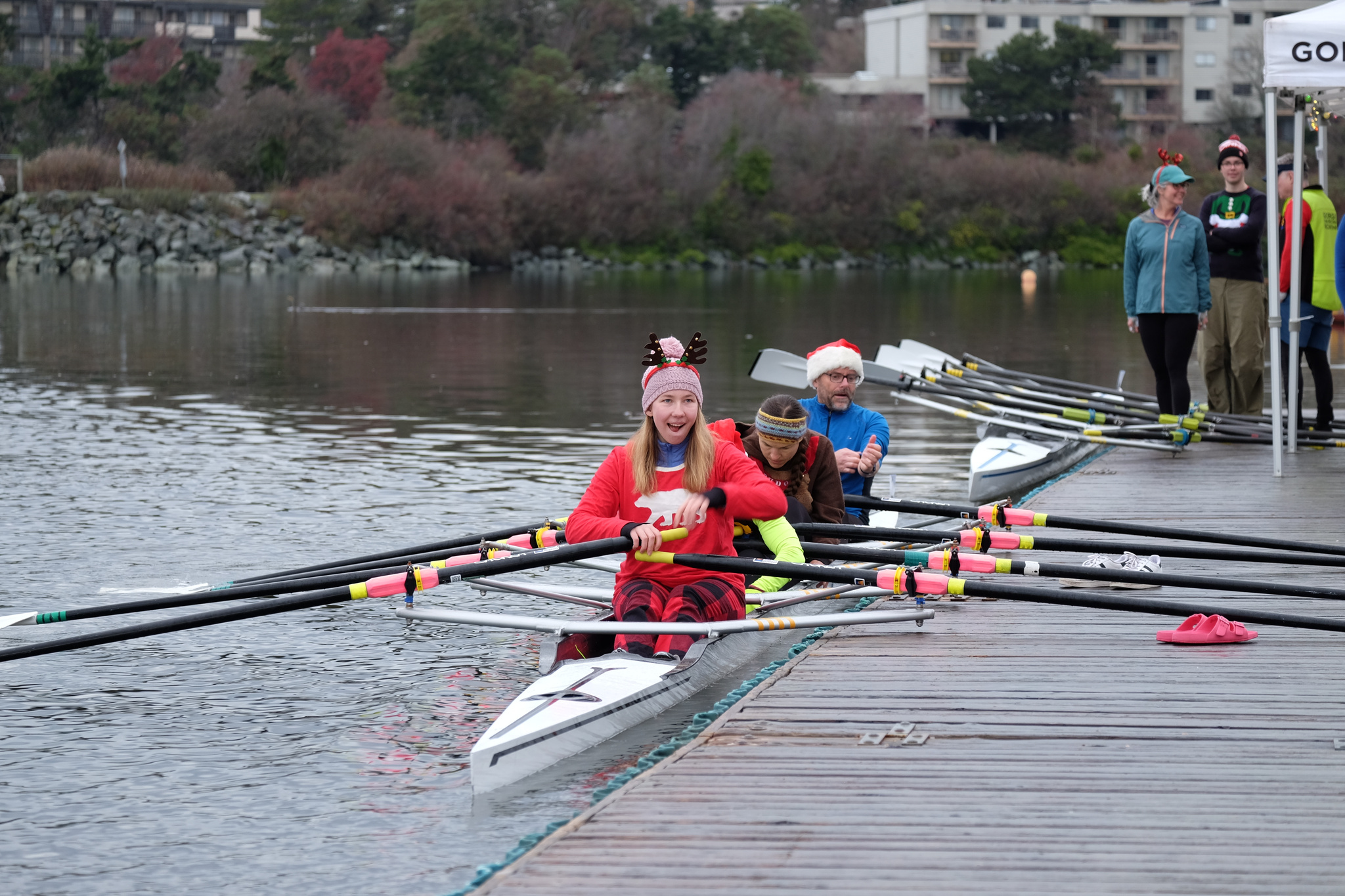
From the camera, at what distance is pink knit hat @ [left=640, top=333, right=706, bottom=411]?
7.00 m

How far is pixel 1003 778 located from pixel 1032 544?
2.30 meters

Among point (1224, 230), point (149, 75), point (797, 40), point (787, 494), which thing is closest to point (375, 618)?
point (787, 494)

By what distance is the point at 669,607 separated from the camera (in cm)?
704

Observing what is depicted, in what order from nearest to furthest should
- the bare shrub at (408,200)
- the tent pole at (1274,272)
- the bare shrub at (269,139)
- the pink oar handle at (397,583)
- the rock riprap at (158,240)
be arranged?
the pink oar handle at (397,583) → the tent pole at (1274,272) → the rock riprap at (158,240) → the bare shrub at (408,200) → the bare shrub at (269,139)

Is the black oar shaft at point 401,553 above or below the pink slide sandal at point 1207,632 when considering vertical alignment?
above

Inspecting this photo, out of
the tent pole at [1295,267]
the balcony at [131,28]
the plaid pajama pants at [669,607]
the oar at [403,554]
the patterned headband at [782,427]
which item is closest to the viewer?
the plaid pajama pants at [669,607]

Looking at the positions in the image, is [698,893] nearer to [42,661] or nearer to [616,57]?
[42,661]

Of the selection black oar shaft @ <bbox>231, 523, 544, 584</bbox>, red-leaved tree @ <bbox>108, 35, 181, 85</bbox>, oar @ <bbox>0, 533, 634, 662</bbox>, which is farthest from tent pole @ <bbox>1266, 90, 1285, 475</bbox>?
red-leaved tree @ <bbox>108, 35, 181, 85</bbox>

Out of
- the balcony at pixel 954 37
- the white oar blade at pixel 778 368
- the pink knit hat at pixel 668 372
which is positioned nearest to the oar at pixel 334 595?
the pink knit hat at pixel 668 372

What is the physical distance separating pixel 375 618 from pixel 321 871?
13.1 feet

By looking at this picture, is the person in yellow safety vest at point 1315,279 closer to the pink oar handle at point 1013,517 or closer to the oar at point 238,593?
the pink oar handle at point 1013,517

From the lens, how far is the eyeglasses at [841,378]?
9.12 meters

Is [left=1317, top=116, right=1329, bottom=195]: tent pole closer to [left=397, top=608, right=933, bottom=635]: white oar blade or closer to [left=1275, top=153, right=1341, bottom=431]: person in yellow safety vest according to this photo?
[left=1275, top=153, right=1341, bottom=431]: person in yellow safety vest

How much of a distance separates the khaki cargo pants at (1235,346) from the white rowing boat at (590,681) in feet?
23.4
